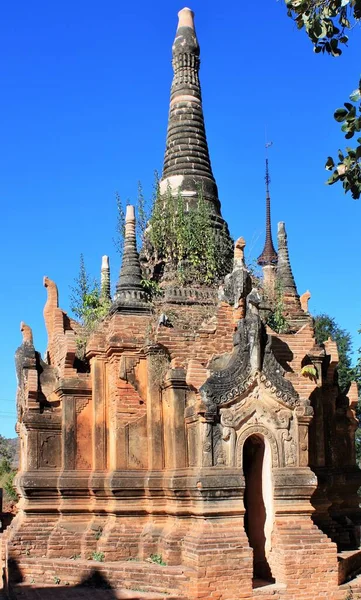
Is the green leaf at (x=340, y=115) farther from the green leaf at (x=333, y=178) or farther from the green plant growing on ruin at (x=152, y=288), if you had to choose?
the green plant growing on ruin at (x=152, y=288)

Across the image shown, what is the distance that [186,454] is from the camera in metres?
12.9

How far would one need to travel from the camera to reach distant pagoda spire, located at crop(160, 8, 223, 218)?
17297mm

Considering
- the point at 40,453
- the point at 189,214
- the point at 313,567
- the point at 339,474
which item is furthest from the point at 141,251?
the point at 313,567

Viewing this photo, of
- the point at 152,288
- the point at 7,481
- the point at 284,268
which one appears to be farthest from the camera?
the point at 7,481

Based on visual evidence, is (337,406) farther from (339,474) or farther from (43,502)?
(43,502)

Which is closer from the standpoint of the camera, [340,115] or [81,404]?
[340,115]

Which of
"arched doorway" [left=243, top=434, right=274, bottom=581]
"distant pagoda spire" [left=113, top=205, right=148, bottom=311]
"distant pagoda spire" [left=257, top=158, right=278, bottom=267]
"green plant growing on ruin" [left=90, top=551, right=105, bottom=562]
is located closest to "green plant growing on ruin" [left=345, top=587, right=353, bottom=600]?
"arched doorway" [left=243, top=434, right=274, bottom=581]

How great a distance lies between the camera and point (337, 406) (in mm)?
16750

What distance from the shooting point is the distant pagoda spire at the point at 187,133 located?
17.3m

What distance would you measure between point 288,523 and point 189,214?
7.01 metres

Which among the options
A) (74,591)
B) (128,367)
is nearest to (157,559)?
(74,591)

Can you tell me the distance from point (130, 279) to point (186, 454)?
11.6 feet

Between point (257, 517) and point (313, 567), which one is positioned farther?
point (257, 517)

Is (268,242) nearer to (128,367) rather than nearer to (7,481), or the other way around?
(7,481)
